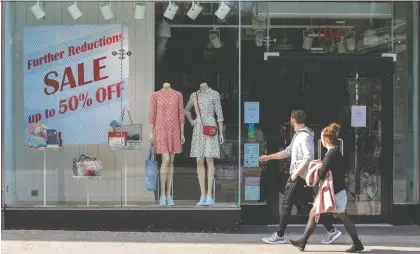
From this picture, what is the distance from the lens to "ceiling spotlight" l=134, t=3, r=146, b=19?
9070 mm

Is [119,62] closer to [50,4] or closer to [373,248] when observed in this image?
[50,4]

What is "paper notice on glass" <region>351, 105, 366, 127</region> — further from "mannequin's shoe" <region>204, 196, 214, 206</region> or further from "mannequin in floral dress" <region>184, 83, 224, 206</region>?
"mannequin's shoe" <region>204, 196, 214, 206</region>

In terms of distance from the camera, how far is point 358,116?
30.7 feet

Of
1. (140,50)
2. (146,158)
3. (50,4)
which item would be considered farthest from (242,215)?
(50,4)

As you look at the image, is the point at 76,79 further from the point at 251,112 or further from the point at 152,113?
the point at 251,112

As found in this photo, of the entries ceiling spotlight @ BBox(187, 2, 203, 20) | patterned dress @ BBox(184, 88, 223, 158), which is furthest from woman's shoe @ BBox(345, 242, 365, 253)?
ceiling spotlight @ BBox(187, 2, 203, 20)

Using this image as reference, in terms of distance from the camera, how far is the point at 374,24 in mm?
9414

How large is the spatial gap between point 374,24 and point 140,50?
3.39 meters

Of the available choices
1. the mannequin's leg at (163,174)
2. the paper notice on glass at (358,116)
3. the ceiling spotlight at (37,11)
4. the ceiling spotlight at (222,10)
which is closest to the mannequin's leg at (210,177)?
the mannequin's leg at (163,174)

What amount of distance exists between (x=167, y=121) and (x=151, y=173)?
0.76 meters

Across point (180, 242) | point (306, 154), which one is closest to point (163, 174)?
point (180, 242)

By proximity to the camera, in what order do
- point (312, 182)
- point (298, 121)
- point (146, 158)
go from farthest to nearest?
point (146, 158) < point (298, 121) < point (312, 182)

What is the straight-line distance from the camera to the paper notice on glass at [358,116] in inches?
369

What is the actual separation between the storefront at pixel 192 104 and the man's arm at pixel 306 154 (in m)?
1.46
